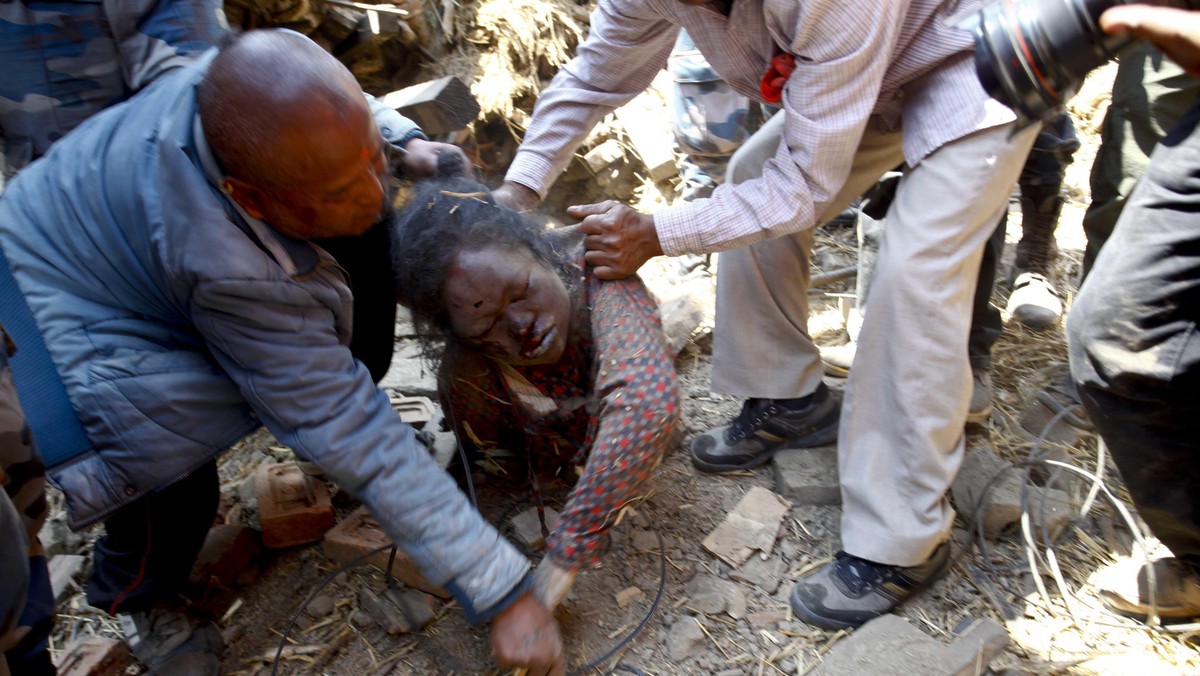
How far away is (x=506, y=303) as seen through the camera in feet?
6.78

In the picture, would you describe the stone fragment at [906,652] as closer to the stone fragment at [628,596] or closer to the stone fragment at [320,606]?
the stone fragment at [628,596]

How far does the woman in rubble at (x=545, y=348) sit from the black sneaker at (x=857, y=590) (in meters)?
0.57

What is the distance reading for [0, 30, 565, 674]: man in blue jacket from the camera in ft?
5.06

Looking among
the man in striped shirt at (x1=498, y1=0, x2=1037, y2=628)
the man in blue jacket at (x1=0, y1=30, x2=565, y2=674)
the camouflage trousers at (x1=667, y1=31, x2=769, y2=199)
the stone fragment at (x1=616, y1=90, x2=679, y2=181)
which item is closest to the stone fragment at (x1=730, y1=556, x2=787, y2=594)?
the man in striped shirt at (x1=498, y1=0, x2=1037, y2=628)

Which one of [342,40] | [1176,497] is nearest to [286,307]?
[1176,497]

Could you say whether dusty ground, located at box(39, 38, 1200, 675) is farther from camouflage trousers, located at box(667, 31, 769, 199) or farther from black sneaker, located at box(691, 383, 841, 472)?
camouflage trousers, located at box(667, 31, 769, 199)

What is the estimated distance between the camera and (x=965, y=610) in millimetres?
2119

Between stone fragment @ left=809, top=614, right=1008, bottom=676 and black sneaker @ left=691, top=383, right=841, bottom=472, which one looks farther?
black sneaker @ left=691, top=383, right=841, bottom=472

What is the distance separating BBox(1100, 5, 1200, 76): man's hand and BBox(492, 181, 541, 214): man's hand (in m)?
1.51

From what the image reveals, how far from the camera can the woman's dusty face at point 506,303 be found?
2.05 metres

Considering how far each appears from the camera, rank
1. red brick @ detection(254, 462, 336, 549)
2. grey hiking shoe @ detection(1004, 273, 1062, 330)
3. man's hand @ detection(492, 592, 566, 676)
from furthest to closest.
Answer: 1. grey hiking shoe @ detection(1004, 273, 1062, 330)
2. red brick @ detection(254, 462, 336, 549)
3. man's hand @ detection(492, 592, 566, 676)

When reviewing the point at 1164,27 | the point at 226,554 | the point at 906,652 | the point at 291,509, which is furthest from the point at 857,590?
the point at 226,554

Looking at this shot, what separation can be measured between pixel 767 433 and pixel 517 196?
1.10m

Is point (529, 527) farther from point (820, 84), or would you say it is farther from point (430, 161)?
point (820, 84)
